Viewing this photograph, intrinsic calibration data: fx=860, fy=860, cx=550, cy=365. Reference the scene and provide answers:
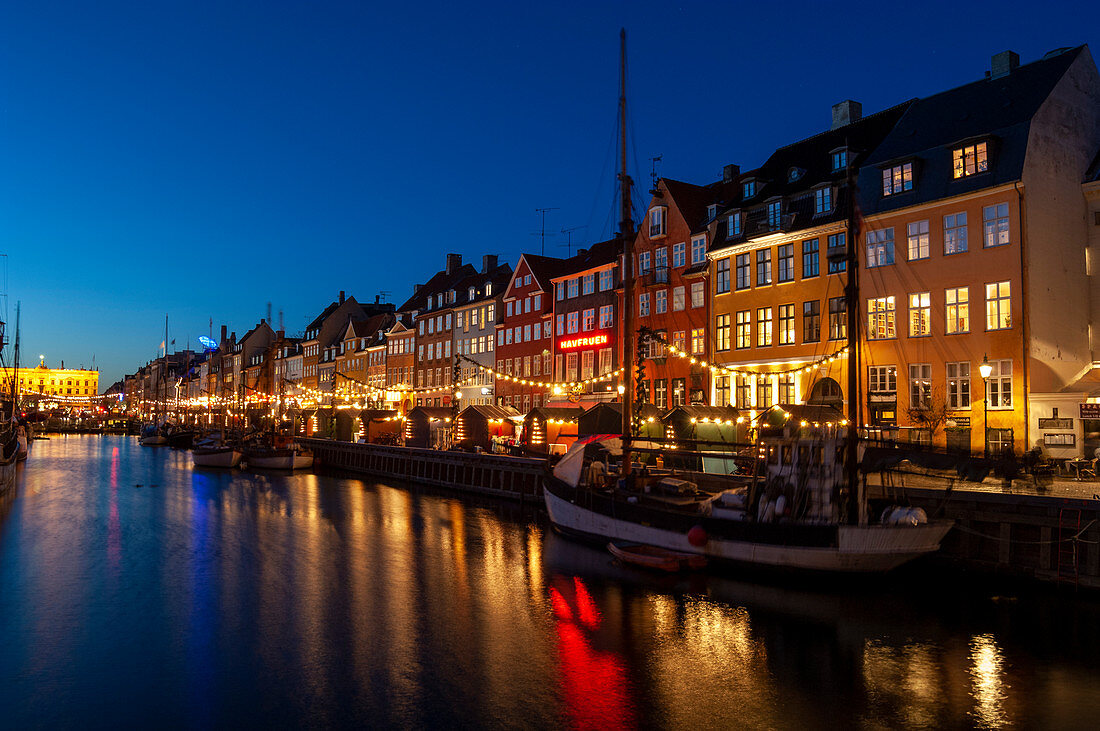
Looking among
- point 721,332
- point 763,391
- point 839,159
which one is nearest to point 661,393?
point 721,332

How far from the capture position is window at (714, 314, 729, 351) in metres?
46.8

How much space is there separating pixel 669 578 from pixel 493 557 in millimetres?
6392

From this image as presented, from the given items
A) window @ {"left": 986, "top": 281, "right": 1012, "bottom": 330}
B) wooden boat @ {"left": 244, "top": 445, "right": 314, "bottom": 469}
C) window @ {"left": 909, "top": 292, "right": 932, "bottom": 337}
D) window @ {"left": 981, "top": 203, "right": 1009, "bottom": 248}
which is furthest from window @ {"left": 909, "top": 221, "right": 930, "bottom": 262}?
wooden boat @ {"left": 244, "top": 445, "right": 314, "bottom": 469}

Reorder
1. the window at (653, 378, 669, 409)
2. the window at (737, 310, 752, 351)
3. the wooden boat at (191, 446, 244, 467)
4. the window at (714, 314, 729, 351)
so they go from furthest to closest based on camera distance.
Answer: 1. the wooden boat at (191, 446, 244, 467)
2. the window at (653, 378, 669, 409)
3. the window at (714, 314, 729, 351)
4. the window at (737, 310, 752, 351)

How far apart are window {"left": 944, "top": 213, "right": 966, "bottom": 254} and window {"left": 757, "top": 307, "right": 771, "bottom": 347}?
1006cm

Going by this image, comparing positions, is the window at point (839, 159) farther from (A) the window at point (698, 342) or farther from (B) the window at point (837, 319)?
(A) the window at point (698, 342)

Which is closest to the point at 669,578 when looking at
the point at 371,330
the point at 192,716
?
the point at 192,716

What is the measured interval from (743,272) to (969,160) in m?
13.0

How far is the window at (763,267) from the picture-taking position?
1750 inches

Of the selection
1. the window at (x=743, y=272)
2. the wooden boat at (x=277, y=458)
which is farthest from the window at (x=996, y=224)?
the wooden boat at (x=277, y=458)

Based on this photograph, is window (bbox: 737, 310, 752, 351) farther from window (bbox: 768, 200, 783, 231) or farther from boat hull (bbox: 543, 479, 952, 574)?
boat hull (bbox: 543, 479, 952, 574)

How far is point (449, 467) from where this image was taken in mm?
51188

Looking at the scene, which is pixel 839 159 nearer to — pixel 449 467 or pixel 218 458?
pixel 449 467

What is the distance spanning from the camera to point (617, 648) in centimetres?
1650
